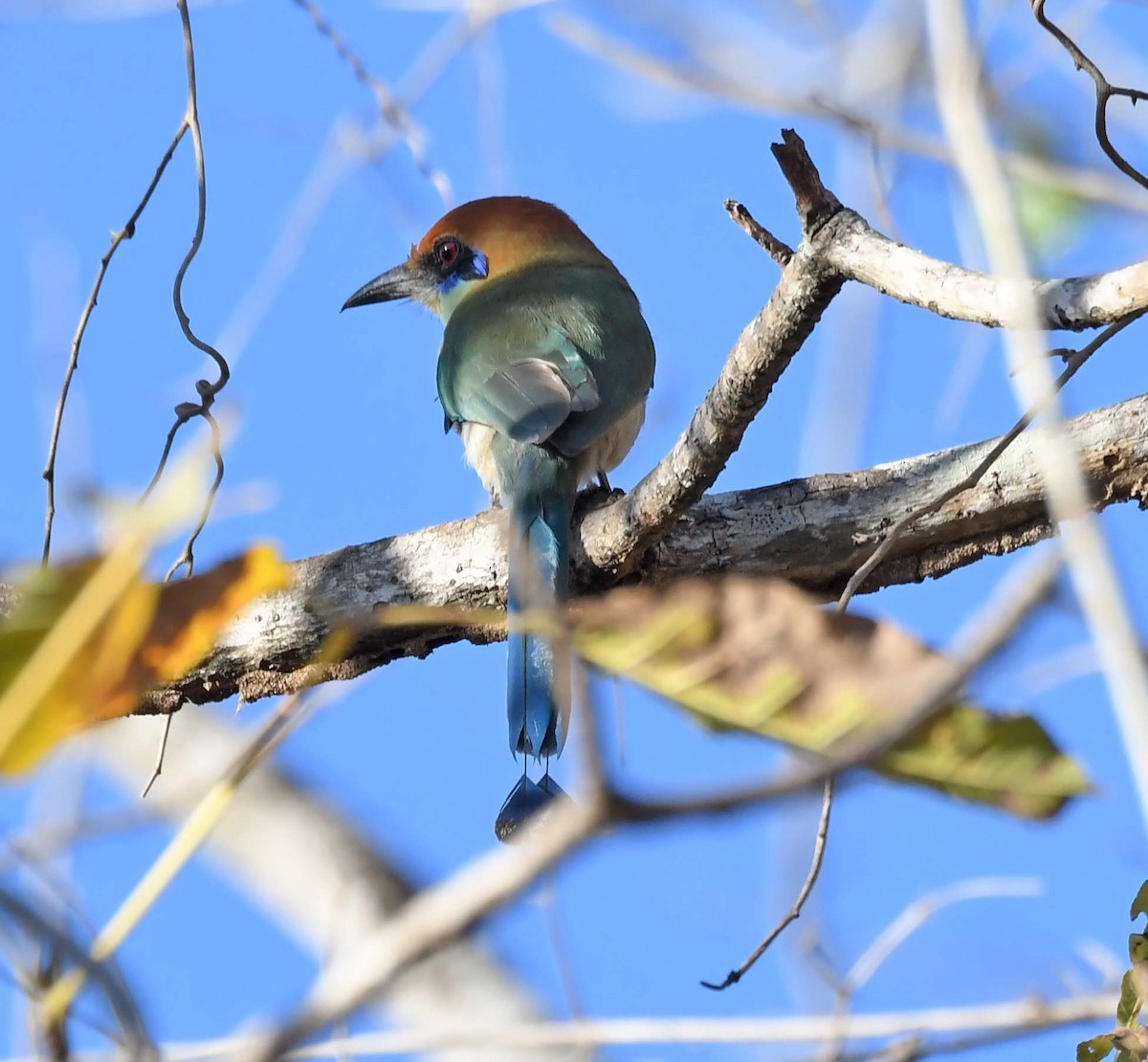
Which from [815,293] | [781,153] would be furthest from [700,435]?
[781,153]

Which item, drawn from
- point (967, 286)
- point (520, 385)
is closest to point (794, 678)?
point (967, 286)

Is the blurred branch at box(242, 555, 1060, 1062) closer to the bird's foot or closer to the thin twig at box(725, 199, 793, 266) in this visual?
the thin twig at box(725, 199, 793, 266)

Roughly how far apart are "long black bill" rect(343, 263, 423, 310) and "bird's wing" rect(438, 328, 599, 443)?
1222 mm

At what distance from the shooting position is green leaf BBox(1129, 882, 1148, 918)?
2.04 m

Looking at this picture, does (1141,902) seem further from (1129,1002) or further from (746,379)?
(746,379)

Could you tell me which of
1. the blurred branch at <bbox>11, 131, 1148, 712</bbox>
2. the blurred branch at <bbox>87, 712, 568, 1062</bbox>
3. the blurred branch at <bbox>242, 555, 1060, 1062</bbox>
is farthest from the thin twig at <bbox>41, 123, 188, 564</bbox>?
the blurred branch at <bbox>87, 712, 568, 1062</bbox>

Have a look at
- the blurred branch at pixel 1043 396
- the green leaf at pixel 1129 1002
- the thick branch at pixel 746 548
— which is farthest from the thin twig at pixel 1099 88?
the green leaf at pixel 1129 1002

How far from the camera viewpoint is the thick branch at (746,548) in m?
3.35

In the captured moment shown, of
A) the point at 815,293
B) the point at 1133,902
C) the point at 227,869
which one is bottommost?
the point at 1133,902

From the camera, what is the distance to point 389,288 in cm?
641

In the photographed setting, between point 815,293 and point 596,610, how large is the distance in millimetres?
1790

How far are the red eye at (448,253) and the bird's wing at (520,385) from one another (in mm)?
1137

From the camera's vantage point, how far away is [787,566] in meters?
3.55

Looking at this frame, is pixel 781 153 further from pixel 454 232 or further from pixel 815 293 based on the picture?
pixel 454 232
